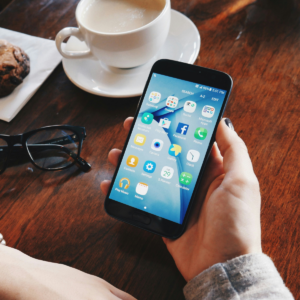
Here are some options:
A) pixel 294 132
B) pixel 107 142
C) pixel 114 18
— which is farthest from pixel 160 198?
pixel 114 18

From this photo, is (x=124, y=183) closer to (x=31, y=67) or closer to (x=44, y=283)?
(x=44, y=283)

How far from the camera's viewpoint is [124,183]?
431 millimetres

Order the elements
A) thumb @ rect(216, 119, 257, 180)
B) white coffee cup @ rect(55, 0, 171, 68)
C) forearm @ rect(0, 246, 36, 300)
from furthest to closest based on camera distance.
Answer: white coffee cup @ rect(55, 0, 171, 68), thumb @ rect(216, 119, 257, 180), forearm @ rect(0, 246, 36, 300)

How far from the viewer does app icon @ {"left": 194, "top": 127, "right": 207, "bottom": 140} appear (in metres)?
0.42

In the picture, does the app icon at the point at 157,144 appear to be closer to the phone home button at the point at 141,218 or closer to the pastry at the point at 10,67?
the phone home button at the point at 141,218

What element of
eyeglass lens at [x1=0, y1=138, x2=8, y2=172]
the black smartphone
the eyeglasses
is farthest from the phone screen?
eyeglass lens at [x1=0, y1=138, x2=8, y2=172]

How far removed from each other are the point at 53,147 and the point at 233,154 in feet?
1.13

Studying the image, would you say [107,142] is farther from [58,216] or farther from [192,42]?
[192,42]

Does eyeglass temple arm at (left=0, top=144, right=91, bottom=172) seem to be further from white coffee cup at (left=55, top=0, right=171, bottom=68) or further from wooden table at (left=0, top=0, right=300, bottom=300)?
white coffee cup at (left=55, top=0, right=171, bottom=68)

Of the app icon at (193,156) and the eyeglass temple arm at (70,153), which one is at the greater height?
the app icon at (193,156)

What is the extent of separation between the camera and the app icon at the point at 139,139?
45 cm

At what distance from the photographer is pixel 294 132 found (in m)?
0.47

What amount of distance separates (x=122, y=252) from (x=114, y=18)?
1.50 feet

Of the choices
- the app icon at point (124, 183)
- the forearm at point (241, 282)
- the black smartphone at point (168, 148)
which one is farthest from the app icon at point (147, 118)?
the forearm at point (241, 282)
